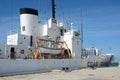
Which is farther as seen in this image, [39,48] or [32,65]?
[39,48]

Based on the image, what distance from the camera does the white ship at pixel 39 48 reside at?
24.9 m

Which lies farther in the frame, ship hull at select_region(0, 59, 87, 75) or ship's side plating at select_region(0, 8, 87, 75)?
ship's side plating at select_region(0, 8, 87, 75)

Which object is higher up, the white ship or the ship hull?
the white ship

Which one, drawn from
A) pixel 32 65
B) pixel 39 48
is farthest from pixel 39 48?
pixel 32 65

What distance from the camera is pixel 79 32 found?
35.5 m

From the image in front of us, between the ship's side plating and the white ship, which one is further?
the white ship

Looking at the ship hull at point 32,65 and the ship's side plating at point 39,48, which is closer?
the ship hull at point 32,65

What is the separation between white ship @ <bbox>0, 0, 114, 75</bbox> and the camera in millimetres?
24922

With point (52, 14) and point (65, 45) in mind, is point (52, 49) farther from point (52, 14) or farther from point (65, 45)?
point (52, 14)

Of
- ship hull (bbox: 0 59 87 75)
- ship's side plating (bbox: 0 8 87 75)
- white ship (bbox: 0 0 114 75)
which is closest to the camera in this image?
ship hull (bbox: 0 59 87 75)

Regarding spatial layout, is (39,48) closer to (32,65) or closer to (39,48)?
(39,48)

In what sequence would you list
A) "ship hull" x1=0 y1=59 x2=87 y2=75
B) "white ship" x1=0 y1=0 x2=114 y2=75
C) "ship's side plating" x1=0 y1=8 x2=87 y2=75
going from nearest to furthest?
"ship hull" x1=0 y1=59 x2=87 y2=75 → "ship's side plating" x1=0 y1=8 x2=87 y2=75 → "white ship" x1=0 y1=0 x2=114 y2=75

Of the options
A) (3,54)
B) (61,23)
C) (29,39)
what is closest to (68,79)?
(3,54)

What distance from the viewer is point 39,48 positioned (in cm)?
2841
